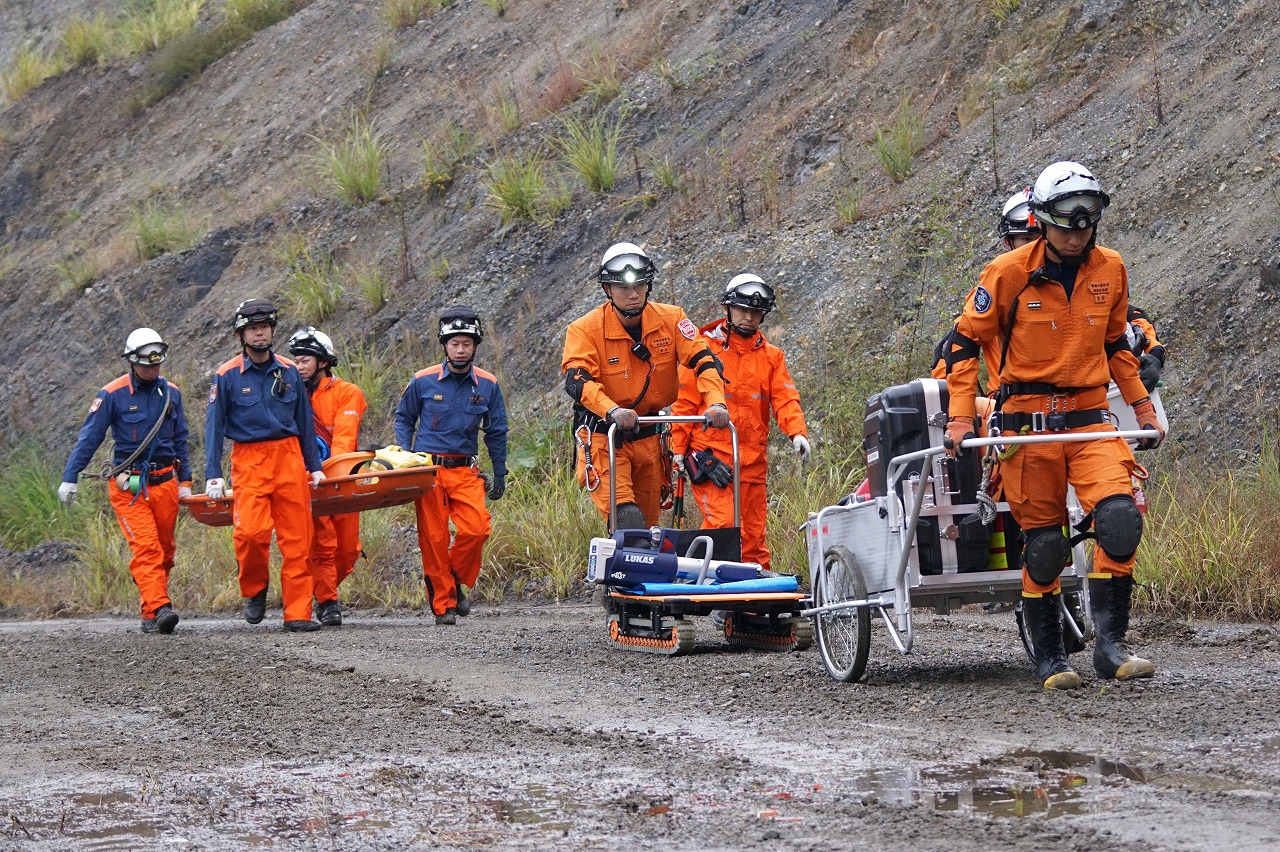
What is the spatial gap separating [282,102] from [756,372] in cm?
2030

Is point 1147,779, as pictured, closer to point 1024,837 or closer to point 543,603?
point 1024,837

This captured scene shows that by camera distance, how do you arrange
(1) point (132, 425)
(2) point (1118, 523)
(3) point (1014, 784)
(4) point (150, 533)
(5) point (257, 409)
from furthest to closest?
(1) point (132, 425)
(4) point (150, 533)
(5) point (257, 409)
(2) point (1118, 523)
(3) point (1014, 784)

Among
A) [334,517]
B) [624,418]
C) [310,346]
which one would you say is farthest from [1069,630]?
[310,346]

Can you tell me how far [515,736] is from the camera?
273 inches

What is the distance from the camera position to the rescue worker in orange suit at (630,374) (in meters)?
11.0

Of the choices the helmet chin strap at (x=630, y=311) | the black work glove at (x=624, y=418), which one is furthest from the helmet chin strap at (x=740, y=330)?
the black work glove at (x=624, y=418)

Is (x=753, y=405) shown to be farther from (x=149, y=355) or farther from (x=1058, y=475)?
(x=149, y=355)

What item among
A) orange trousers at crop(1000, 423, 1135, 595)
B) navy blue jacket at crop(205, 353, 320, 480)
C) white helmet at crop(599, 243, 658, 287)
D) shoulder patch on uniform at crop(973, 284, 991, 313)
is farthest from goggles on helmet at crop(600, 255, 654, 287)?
orange trousers at crop(1000, 423, 1135, 595)

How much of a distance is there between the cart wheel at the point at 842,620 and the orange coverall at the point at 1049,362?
86 cm

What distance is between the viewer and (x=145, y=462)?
44.0 ft

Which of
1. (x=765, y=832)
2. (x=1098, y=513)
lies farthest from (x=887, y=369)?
(x=765, y=832)

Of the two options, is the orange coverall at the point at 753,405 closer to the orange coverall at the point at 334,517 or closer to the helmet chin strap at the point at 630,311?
the helmet chin strap at the point at 630,311

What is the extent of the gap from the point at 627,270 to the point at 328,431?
4.02 meters

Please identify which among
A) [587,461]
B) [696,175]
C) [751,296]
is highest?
[696,175]
